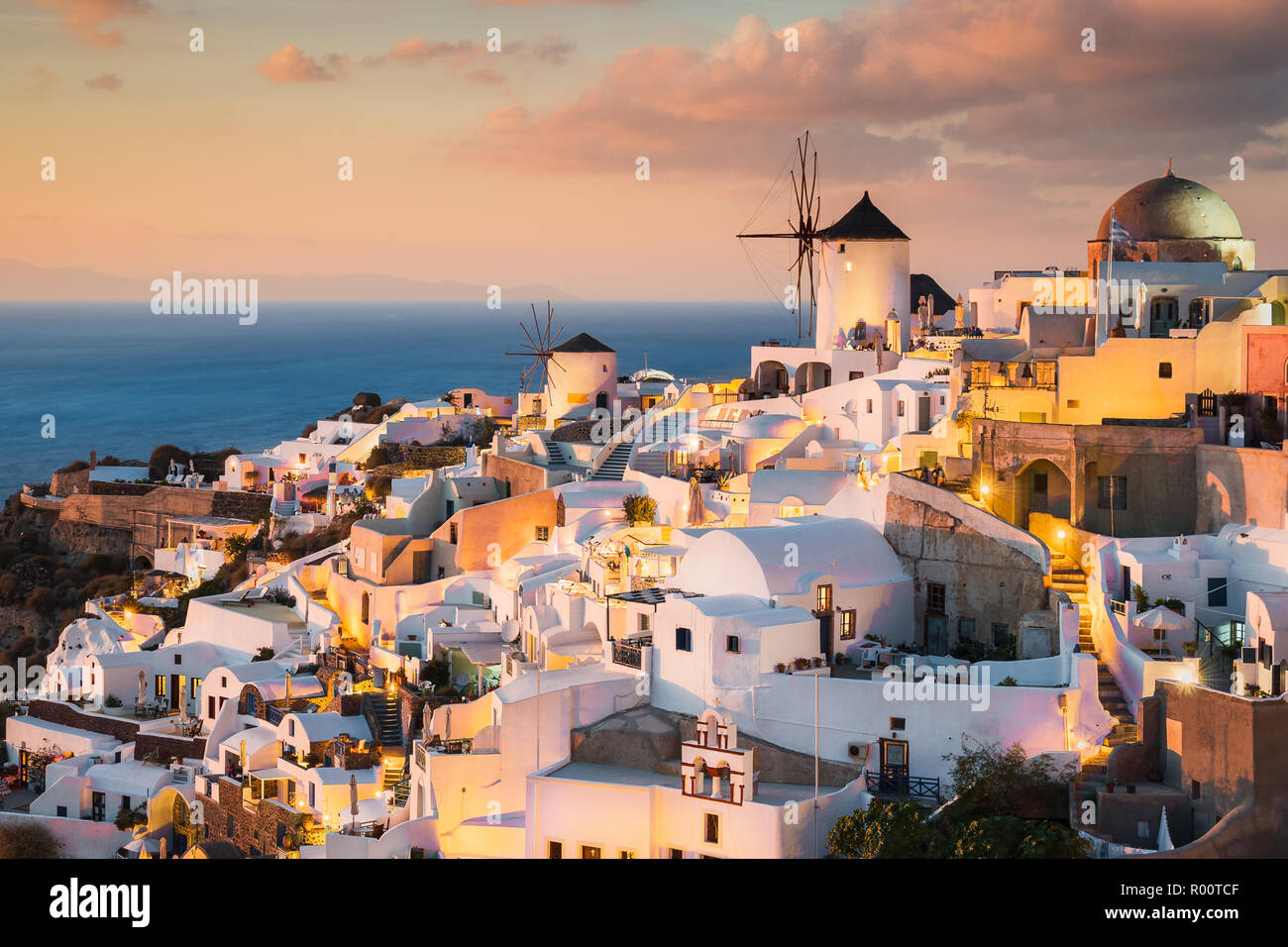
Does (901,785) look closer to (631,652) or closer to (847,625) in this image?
(847,625)

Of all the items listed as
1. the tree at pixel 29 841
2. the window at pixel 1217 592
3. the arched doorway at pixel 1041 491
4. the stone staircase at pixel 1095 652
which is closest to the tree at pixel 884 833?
the stone staircase at pixel 1095 652

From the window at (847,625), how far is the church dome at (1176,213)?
1097 cm

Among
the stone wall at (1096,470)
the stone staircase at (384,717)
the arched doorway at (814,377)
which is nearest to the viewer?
the stone wall at (1096,470)

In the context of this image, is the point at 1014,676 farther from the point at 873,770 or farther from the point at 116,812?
the point at 116,812

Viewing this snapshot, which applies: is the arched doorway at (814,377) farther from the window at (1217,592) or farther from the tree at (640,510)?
the window at (1217,592)

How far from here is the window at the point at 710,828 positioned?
54.6 feet

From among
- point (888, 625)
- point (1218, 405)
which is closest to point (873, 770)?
point (888, 625)

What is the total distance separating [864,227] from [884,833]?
781 inches

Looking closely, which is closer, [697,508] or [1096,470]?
[1096,470]

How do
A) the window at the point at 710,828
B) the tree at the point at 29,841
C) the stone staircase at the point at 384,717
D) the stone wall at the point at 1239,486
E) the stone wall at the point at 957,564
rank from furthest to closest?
the tree at the point at 29,841 < the stone staircase at the point at 384,717 < the stone wall at the point at 957,564 < the stone wall at the point at 1239,486 < the window at the point at 710,828

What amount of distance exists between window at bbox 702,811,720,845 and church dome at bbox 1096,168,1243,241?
47.9 ft

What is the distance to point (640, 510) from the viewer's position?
82.9 feet

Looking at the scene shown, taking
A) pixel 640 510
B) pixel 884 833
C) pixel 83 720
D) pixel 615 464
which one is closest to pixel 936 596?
pixel 884 833
